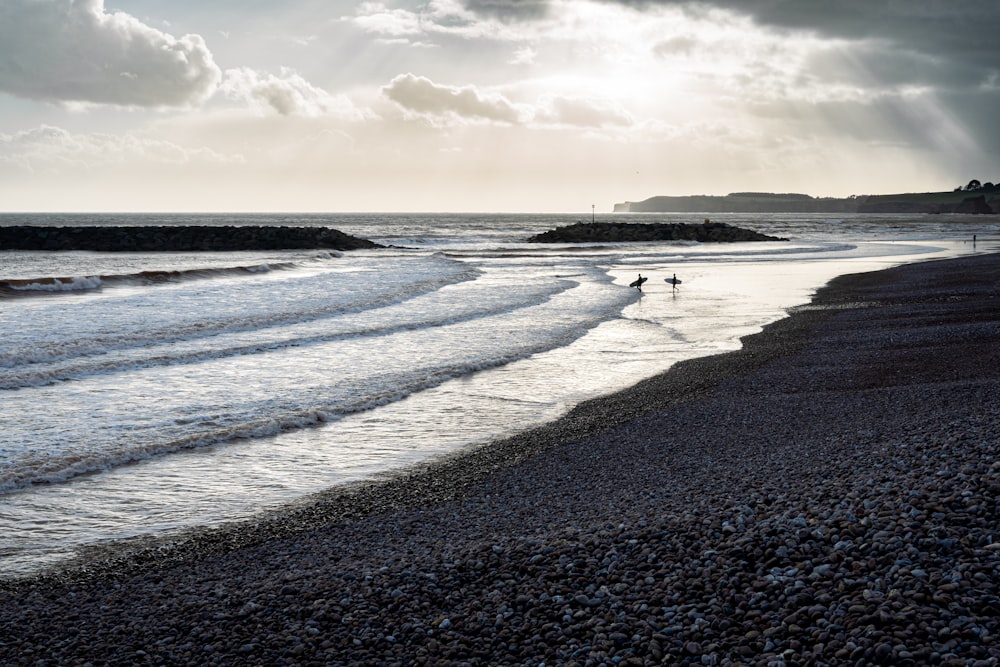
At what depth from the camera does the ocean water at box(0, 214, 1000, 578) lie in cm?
722

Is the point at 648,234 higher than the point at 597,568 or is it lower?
higher

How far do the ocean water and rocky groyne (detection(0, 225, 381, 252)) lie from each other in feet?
112

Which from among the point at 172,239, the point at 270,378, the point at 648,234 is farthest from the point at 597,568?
the point at 648,234

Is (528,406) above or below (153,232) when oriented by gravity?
below

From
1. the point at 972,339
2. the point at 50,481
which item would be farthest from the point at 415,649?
the point at 972,339

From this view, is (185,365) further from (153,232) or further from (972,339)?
(153,232)

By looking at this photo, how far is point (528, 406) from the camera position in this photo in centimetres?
1053

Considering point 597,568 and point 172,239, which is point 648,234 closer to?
point 172,239

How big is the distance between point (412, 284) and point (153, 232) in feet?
146

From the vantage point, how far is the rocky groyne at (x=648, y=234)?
7619cm

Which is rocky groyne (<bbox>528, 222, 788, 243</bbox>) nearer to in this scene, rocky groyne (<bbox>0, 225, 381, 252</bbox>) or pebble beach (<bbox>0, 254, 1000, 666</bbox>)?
rocky groyne (<bbox>0, 225, 381, 252</bbox>)

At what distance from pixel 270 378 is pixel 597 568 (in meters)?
8.74

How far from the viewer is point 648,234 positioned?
264 ft

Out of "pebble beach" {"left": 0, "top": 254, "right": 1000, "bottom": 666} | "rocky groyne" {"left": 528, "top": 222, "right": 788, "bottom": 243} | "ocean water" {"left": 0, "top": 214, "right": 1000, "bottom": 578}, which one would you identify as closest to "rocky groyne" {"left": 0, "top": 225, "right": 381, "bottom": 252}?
"rocky groyne" {"left": 528, "top": 222, "right": 788, "bottom": 243}
